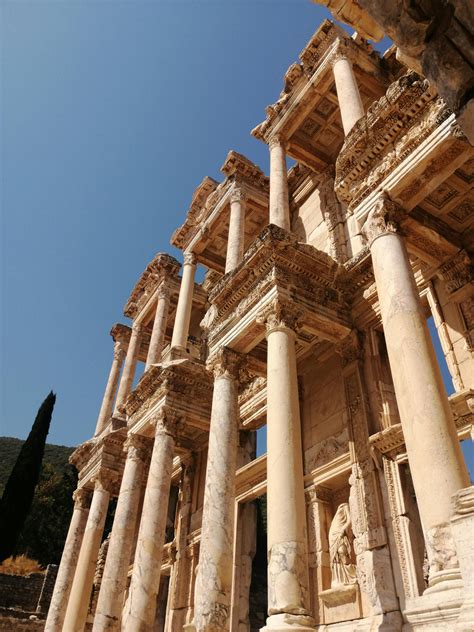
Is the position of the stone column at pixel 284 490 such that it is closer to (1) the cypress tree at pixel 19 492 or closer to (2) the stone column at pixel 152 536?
(2) the stone column at pixel 152 536

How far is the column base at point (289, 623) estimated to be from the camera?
7.36m

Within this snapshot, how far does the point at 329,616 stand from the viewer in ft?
34.1

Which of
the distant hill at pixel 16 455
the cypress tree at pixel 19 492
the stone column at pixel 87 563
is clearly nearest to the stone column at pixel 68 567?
the stone column at pixel 87 563

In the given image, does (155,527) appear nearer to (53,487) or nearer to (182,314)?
(182,314)

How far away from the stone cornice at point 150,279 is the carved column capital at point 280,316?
11.9m

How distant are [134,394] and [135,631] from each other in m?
7.27

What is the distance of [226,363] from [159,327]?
8904 millimetres

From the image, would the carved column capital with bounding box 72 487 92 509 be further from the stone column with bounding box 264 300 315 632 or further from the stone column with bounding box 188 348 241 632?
the stone column with bounding box 264 300 315 632

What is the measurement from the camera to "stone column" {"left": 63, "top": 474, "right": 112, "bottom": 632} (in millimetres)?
16516

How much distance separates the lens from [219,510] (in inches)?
418

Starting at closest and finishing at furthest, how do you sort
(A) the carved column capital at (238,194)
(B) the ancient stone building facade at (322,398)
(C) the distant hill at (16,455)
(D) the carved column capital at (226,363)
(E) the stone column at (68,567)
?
(B) the ancient stone building facade at (322,398), (D) the carved column capital at (226,363), (A) the carved column capital at (238,194), (E) the stone column at (68,567), (C) the distant hill at (16,455)

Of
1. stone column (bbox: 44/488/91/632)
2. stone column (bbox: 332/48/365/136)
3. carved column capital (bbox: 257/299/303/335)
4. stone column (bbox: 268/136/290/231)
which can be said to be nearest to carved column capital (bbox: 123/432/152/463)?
stone column (bbox: 44/488/91/632)

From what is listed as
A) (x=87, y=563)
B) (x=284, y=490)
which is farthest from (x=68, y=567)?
(x=284, y=490)

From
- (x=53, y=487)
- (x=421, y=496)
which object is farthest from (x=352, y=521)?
(x=53, y=487)
